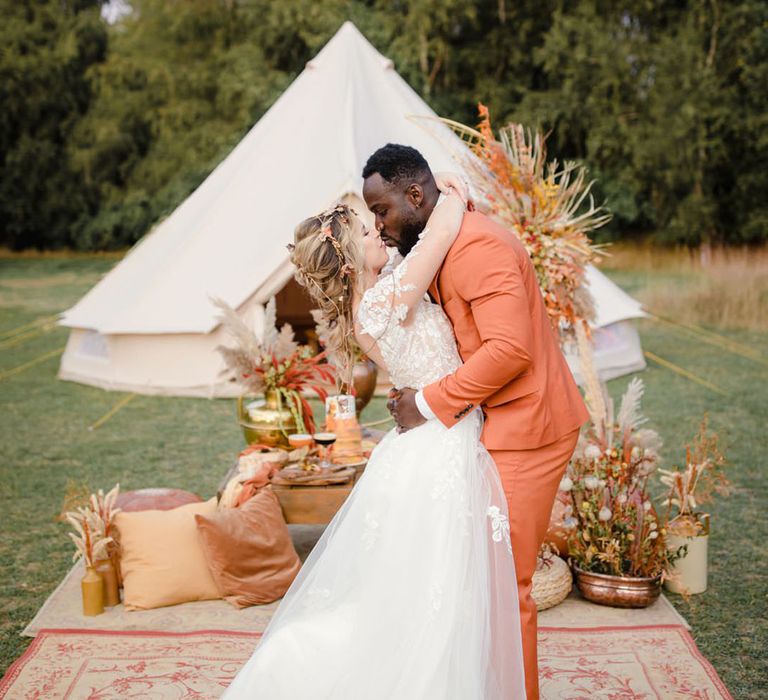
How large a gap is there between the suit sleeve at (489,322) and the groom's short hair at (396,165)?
9.3 inches

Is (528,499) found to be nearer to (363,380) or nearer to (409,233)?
(409,233)

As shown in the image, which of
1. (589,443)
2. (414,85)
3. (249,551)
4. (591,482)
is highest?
(414,85)

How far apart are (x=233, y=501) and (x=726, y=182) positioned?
19.6m

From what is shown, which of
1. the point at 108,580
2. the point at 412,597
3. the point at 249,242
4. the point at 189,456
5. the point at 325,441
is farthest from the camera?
the point at 249,242

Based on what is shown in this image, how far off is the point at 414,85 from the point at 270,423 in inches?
699

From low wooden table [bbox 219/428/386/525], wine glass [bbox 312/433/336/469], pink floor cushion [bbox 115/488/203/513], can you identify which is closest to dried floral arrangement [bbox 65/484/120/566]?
pink floor cushion [bbox 115/488/203/513]

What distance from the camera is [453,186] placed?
2428 millimetres

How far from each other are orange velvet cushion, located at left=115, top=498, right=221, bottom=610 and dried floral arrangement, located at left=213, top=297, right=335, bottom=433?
0.78 m

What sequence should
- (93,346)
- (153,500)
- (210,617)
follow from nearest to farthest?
(210,617)
(153,500)
(93,346)

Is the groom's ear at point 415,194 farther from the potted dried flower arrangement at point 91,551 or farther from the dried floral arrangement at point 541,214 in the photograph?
the potted dried flower arrangement at point 91,551

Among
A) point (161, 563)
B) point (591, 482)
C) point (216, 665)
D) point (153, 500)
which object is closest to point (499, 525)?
point (216, 665)

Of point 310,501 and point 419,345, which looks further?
point 310,501

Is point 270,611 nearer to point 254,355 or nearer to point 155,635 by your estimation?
point 155,635

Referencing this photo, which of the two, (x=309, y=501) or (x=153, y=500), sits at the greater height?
(x=309, y=501)
